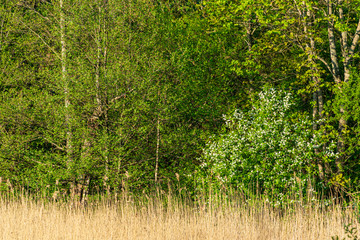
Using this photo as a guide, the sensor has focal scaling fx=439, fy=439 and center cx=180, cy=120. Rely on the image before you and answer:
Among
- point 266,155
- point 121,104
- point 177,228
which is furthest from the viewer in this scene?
point 121,104

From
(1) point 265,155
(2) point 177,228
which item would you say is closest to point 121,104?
(1) point 265,155

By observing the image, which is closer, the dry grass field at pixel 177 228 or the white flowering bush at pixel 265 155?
the dry grass field at pixel 177 228

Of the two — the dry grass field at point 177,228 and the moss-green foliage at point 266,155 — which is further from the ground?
the moss-green foliage at point 266,155

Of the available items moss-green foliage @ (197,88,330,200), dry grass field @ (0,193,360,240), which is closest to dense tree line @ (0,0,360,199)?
moss-green foliage @ (197,88,330,200)

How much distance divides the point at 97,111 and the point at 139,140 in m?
1.44

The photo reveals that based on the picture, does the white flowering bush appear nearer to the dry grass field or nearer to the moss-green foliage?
the moss-green foliage

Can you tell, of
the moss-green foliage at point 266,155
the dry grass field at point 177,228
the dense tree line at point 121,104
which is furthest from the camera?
the dense tree line at point 121,104

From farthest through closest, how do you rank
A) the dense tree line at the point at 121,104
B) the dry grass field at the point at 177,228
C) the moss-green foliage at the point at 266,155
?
the dense tree line at the point at 121,104 → the moss-green foliage at the point at 266,155 → the dry grass field at the point at 177,228

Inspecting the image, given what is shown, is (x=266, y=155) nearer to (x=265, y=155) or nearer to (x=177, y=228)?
(x=265, y=155)

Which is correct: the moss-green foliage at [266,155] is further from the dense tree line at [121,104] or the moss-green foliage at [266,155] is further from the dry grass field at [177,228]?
the dry grass field at [177,228]

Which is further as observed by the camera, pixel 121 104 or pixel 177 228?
pixel 121 104

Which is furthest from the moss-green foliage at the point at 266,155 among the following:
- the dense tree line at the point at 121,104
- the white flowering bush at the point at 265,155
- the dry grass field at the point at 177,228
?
the dry grass field at the point at 177,228

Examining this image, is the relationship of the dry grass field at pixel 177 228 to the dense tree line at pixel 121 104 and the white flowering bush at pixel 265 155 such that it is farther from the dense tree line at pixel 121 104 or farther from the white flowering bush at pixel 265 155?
the white flowering bush at pixel 265 155

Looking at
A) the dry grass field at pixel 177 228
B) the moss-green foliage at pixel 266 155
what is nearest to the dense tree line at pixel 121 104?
the moss-green foliage at pixel 266 155
